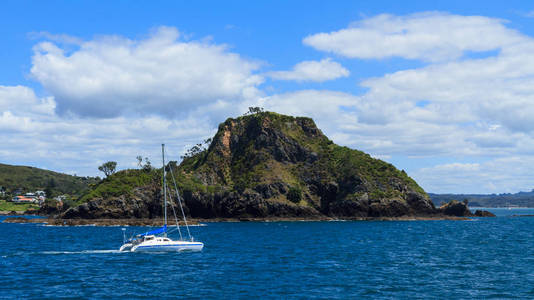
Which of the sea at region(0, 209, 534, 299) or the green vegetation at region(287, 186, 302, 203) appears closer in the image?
the sea at region(0, 209, 534, 299)

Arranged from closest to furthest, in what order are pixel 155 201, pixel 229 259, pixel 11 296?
pixel 11 296 < pixel 229 259 < pixel 155 201

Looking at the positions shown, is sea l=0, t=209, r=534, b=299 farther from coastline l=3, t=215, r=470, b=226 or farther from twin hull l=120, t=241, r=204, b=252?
coastline l=3, t=215, r=470, b=226

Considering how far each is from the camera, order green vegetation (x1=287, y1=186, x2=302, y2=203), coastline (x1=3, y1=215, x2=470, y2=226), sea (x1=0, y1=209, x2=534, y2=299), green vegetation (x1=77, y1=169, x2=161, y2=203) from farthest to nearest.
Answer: green vegetation (x1=287, y1=186, x2=302, y2=203) < green vegetation (x1=77, y1=169, x2=161, y2=203) < coastline (x1=3, y1=215, x2=470, y2=226) < sea (x1=0, y1=209, x2=534, y2=299)

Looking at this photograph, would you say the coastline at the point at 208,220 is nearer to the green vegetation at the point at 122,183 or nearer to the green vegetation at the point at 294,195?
the green vegetation at the point at 294,195

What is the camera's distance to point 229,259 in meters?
62.2

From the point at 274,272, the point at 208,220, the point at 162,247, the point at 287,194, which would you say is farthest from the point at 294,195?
the point at 274,272

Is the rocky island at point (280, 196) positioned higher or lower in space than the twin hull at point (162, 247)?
higher

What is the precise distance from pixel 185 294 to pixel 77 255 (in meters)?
32.0

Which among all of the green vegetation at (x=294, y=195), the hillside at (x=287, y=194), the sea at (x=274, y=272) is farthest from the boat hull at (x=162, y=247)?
the green vegetation at (x=294, y=195)

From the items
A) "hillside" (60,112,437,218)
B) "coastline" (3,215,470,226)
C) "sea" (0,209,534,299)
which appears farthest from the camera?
"hillside" (60,112,437,218)

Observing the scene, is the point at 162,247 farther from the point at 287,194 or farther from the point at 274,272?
the point at 287,194

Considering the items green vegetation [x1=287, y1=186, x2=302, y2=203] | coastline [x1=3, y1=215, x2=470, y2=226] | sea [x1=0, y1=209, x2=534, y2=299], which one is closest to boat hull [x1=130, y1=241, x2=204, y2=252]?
sea [x1=0, y1=209, x2=534, y2=299]

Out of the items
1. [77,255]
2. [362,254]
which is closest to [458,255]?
[362,254]

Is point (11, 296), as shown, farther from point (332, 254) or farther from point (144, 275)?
point (332, 254)
